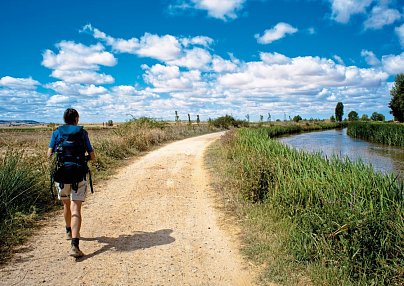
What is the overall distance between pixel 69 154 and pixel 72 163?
0.44 feet

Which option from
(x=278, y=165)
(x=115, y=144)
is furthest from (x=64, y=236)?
(x=115, y=144)

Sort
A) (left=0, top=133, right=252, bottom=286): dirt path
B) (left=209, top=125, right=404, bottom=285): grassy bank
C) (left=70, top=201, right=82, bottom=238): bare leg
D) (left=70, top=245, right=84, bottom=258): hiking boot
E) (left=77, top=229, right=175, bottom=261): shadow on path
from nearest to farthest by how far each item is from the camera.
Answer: (left=209, top=125, right=404, bottom=285): grassy bank < (left=0, top=133, right=252, bottom=286): dirt path < (left=70, top=245, right=84, bottom=258): hiking boot < (left=70, top=201, right=82, bottom=238): bare leg < (left=77, top=229, right=175, bottom=261): shadow on path

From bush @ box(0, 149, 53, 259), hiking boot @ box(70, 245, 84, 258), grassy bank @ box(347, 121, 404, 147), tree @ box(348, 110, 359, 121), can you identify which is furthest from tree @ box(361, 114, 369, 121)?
hiking boot @ box(70, 245, 84, 258)

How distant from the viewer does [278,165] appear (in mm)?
6707

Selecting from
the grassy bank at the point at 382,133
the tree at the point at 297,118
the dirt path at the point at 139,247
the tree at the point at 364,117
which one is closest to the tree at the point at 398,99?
the grassy bank at the point at 382,133

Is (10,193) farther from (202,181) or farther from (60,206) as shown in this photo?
(202,181)

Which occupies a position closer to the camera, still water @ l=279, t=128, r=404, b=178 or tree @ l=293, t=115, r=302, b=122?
still water @ l=279, t=128, r=404, b=178

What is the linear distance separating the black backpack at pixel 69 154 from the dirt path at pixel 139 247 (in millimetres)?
1133

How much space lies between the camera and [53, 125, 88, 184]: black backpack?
451cm

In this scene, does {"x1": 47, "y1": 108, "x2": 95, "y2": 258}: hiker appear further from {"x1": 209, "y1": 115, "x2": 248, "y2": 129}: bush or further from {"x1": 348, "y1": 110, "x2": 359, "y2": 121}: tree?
{"x1": 348, "y1": 110, "x2": 359, "y2": 121}: tree

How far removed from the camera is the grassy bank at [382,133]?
28609mm

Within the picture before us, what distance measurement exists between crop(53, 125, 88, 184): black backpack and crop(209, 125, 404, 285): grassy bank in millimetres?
2755

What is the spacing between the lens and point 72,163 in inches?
179

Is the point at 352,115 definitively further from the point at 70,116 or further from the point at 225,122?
the point at 70,116
